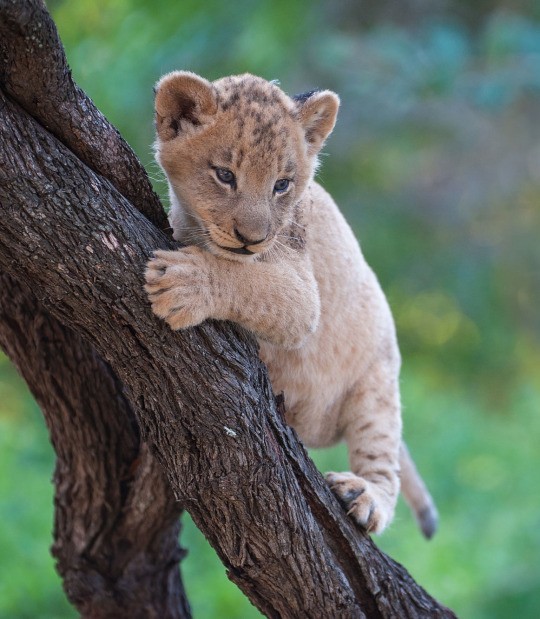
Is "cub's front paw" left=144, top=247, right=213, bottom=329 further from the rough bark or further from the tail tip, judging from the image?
the tail tip

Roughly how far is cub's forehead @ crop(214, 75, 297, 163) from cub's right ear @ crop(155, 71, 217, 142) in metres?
0.08

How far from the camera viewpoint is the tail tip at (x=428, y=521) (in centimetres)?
527

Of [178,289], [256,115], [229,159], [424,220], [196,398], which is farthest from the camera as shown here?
[424,220]

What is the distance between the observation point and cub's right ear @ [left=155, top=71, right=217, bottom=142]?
12.3 feet

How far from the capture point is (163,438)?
355 cm

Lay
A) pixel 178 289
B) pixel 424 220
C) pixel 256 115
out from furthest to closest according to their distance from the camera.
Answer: pixel 424 220 → pixel 256 115 → pixel 178 289

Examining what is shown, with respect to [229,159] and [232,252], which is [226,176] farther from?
[232,252]

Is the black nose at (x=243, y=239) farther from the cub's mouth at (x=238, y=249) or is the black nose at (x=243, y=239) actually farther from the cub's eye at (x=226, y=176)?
the cub's eye at (x=226, y=176)

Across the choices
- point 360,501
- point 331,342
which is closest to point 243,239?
point 331,342

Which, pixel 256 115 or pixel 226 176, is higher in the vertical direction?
pixel 256 115

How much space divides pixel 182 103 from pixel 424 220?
9.78 metres

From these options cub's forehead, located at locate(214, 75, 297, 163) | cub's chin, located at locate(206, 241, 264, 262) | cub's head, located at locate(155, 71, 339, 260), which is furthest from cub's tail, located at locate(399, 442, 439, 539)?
cub's forehead, located at locate(214, 75, 297, 163)

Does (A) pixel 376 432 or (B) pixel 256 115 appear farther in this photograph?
(A) pixel 376 432

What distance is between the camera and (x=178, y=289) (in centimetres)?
328
